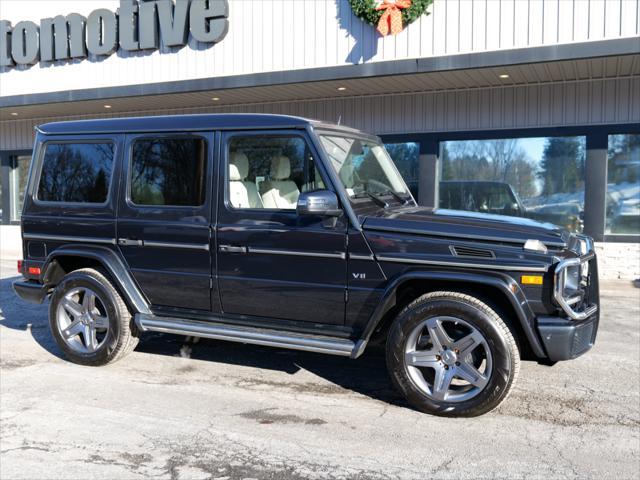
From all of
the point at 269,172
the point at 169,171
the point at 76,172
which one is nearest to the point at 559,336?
the point at 269,172

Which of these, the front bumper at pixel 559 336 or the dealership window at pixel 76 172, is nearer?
the front bumper at pixel 559 336

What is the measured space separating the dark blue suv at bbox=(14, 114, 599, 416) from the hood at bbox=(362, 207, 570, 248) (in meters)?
0.01

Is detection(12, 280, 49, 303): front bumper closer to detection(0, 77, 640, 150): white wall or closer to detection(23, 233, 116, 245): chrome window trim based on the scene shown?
detection(23, 233, 116, 245): chrome window trim

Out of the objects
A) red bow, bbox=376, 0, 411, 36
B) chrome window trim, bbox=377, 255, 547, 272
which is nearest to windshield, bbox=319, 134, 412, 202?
chrome window trim, bbox=377, 255, 547, 272

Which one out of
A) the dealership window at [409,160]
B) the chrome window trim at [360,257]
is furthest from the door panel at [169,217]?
the dealership window at [409,160]

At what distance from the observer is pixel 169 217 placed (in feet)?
17.1

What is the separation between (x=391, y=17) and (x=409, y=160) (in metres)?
2.96

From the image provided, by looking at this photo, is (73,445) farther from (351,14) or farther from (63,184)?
(351,14)

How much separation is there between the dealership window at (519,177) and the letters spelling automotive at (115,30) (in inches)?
219

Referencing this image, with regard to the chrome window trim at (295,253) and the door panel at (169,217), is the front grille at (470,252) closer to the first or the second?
the chrome window trim at (295,253)

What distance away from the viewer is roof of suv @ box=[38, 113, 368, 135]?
4.91 meters

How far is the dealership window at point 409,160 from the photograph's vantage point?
40.9ft

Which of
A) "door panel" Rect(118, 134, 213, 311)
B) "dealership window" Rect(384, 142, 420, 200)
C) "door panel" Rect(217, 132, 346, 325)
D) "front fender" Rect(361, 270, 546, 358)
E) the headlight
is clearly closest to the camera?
"front fender" Rect(361, 270, 546, 358)

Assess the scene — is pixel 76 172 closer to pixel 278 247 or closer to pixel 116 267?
pixel 116 267
